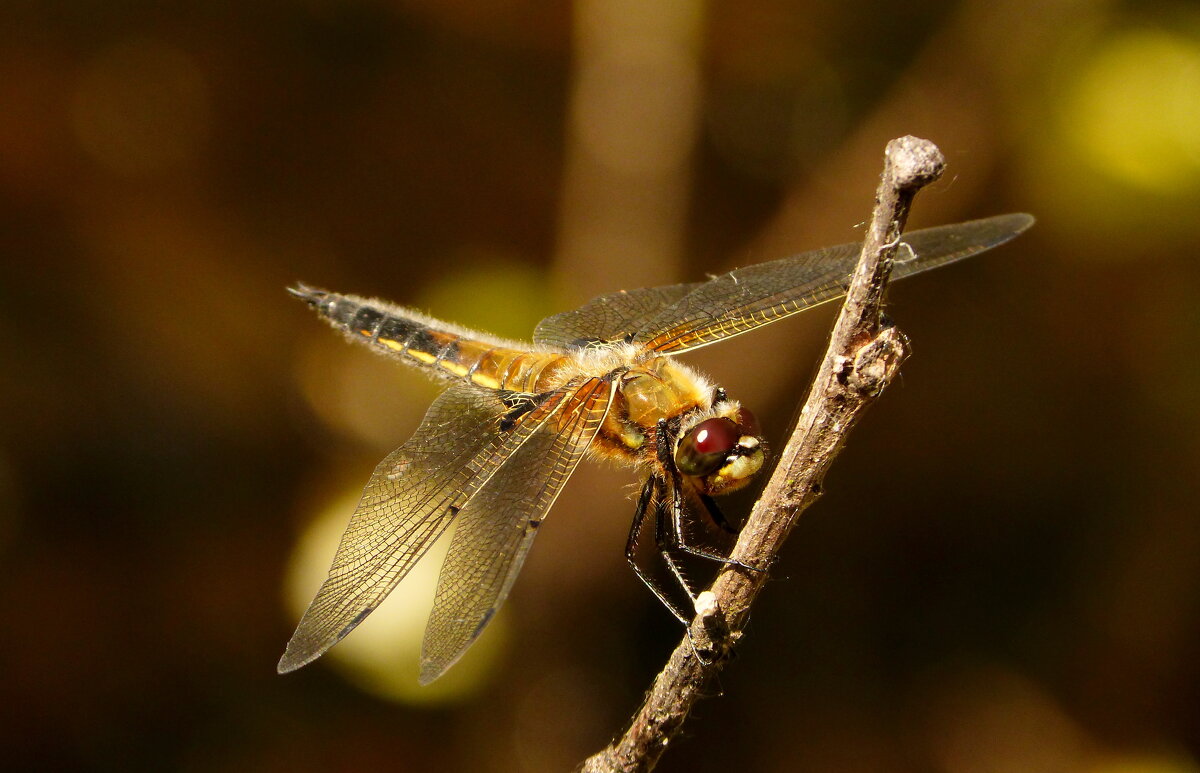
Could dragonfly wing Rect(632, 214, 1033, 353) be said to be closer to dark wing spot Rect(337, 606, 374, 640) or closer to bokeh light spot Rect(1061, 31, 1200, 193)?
bokeh light spot Rect(1061, 31, 1200, 193)

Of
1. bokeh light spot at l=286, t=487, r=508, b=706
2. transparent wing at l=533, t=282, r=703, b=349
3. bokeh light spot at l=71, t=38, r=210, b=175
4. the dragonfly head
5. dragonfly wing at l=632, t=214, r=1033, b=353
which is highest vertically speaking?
bokeh light spot at l=71, t=38, r=210, b=175

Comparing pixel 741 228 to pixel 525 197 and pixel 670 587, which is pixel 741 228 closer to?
pixel 525 197

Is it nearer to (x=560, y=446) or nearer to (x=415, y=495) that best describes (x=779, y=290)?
(x=560, y=446)

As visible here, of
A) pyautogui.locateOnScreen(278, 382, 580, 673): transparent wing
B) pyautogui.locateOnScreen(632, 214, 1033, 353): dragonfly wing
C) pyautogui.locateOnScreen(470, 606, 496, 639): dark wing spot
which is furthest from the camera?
pyautogui.locateOnScreen(632, 214, 1033, 353): dragonfly wing

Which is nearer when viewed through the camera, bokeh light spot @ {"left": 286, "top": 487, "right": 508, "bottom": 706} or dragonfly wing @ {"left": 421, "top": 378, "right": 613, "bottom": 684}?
dragonfly wing @ {"left": 421, "top": 378, "right": 613, "bottom": 684}

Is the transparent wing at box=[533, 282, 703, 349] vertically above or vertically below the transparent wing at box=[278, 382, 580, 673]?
above


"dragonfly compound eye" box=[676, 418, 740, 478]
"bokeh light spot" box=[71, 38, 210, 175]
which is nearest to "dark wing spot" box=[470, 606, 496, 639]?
"dragonfly compound eye" box=[676, 418, 740, 478]
